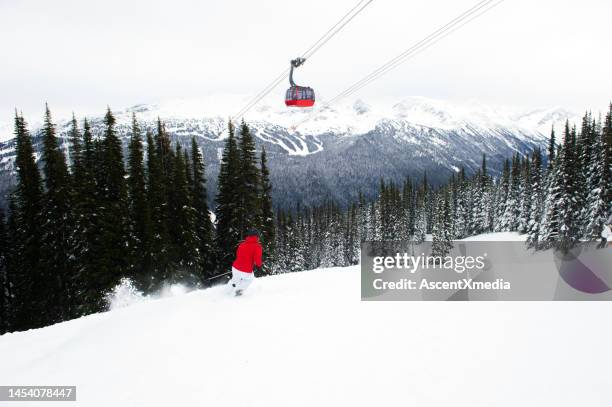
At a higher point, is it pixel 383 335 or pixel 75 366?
pixel 383 335

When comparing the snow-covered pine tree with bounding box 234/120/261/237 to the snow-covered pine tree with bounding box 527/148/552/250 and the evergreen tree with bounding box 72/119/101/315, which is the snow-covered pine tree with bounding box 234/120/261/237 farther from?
the snow-covered pine tree with bounding box 527/148/552/250

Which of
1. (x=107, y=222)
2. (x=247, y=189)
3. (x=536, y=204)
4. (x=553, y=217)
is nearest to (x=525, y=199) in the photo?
(x=536, y=204)

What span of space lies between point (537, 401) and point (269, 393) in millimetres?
3798

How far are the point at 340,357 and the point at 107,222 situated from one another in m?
26.7

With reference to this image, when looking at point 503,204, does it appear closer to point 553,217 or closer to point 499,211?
point 499,211

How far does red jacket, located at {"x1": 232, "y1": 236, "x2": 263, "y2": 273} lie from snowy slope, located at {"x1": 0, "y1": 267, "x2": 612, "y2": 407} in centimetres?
172

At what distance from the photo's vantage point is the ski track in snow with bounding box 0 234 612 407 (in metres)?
5.36

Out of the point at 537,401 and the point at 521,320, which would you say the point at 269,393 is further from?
the point at 521,320

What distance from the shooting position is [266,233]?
35.6m

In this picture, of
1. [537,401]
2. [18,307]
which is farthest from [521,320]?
[18,307]

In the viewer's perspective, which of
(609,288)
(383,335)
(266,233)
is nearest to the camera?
(383,335)

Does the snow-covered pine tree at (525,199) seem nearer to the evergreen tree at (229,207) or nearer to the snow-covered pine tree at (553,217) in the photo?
the snow-covered pine tree at (553,217)

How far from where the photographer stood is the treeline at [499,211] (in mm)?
36688

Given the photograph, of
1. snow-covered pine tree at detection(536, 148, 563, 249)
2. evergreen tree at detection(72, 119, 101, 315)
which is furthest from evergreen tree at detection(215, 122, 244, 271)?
snow-covered pine tree at detection(536, 148, 563, 249)
